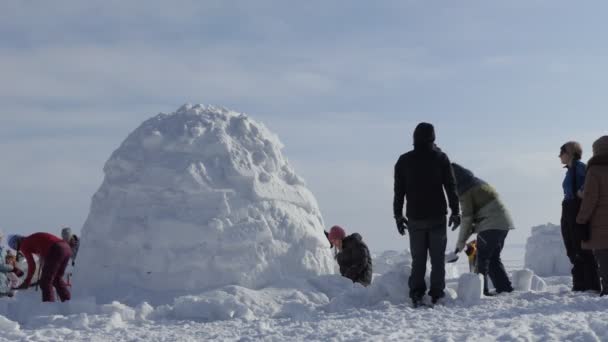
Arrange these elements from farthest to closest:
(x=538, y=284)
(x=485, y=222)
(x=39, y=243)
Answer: (x=538, y=284) < (x=39, y=243) < (x=485, y=222)

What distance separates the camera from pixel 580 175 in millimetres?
6637

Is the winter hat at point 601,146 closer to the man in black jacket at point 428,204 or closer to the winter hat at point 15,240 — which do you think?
the man in black jacket at point 428,204

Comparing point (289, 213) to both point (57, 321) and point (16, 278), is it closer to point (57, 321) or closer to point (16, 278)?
point (57, 321)

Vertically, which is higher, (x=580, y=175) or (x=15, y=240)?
(x=580, y=175)

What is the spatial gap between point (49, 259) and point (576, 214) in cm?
573

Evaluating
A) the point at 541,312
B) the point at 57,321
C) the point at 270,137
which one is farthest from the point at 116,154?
the point at 541,312

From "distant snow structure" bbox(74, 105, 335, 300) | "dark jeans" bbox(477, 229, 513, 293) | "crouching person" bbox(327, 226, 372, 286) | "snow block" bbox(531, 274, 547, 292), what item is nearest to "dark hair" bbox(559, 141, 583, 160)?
"dark jeans" bbox(477, 229, 513, 293)

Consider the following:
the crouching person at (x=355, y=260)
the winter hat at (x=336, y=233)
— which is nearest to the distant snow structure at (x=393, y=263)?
the winter hat at (x=336, y=233)

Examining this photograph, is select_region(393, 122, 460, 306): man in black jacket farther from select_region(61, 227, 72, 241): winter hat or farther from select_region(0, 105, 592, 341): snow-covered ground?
select_region(61, 227, 72, 241): winter hat

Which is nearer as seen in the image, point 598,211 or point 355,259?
point 598,211

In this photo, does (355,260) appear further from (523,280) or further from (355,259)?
(523,280)

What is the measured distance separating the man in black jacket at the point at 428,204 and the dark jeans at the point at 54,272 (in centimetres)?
411

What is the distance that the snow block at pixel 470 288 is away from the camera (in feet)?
20.5

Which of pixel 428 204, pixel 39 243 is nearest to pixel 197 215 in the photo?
pixel 39 243
